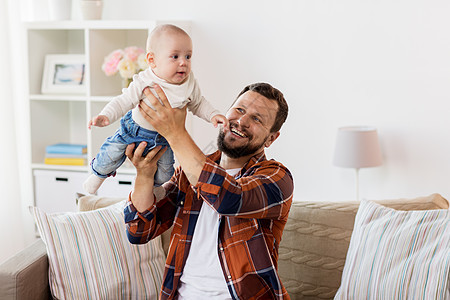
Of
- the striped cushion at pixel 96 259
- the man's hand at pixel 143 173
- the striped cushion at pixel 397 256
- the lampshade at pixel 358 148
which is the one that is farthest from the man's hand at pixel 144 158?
the lampshade at pixel 358 148

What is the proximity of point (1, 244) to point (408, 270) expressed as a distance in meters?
2.60

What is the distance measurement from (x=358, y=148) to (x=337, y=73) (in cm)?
50

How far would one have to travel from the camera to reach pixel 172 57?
169 centimetres

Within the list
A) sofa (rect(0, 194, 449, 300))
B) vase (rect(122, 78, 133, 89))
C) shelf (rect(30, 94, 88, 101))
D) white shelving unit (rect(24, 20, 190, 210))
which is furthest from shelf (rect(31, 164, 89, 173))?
sofa (rect(0, 194, 449, 300))

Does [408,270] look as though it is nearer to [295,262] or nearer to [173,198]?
[295,262]

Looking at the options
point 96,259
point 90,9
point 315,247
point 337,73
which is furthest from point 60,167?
point 315,247

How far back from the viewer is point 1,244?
3795 millimetres

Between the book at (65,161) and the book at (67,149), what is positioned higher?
the book at (67,149)

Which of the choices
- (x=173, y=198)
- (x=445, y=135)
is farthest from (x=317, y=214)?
(x=445, y=135)

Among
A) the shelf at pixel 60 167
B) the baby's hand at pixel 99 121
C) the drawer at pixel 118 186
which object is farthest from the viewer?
the shelf at pixel 60 167

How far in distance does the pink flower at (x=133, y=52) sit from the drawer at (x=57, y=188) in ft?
2.52

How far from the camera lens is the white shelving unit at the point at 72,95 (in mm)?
3697

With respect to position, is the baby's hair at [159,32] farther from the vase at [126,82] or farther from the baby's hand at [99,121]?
the vase at [126,82]

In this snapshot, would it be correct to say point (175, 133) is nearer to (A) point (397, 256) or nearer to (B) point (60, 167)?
(A) point (397, 256)
